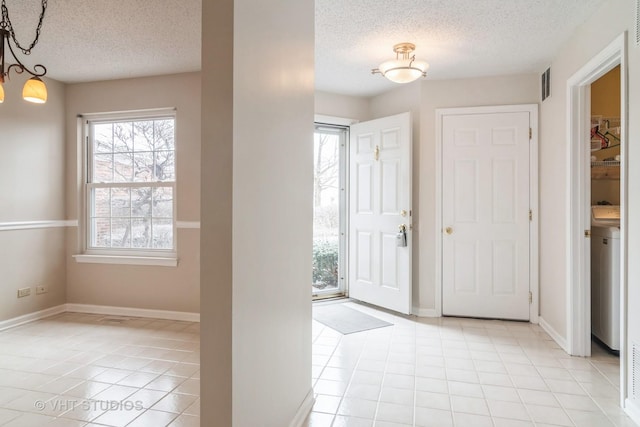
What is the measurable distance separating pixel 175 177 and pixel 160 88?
0.97 metres

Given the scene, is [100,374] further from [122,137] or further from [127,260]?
[122,137]

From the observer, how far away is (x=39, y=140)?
13.0ft

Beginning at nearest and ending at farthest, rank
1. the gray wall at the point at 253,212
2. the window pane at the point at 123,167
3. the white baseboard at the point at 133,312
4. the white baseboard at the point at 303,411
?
1. the gray wall at the point at 253,212
2. the white baseboard at the point at 303,411
3. the white baseboard at the point at 133,312
4. the window pane at the point at 123,167

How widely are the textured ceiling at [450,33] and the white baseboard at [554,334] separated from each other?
8.08 ft

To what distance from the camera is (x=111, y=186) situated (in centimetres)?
419

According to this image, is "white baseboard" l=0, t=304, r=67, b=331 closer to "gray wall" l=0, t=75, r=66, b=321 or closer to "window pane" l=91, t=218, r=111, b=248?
"gray wall" l=0, t=75, r=66, b=321

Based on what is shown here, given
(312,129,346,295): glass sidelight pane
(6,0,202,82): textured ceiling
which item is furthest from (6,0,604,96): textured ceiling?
(312,129,346,295): glass sidelight pane

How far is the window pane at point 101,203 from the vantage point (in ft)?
13.9

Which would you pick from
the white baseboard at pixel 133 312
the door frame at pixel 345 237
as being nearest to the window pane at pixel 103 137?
the white baseboard at pixel 133 312

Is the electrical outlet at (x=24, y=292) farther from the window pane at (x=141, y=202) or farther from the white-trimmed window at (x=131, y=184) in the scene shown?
the window pane at (x=141, y=202)

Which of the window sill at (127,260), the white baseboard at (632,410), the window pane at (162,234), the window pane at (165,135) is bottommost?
the white baseboard at (632,410)

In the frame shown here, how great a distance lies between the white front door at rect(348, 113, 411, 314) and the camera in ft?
13.2

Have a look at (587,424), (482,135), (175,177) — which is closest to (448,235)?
(482,135)

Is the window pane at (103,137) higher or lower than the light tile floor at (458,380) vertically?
higher
